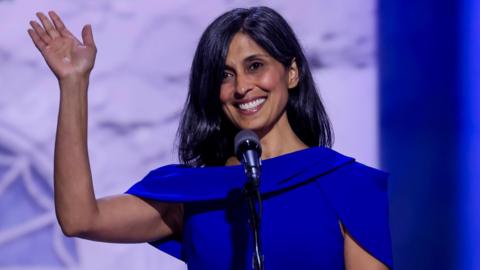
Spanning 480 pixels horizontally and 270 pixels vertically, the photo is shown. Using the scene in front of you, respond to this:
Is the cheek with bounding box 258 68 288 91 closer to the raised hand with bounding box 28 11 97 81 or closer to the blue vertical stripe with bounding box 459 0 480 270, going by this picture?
the raised hand with bounding box 28 11 97 81

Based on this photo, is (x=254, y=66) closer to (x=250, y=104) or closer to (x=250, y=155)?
(x=250, y=104)

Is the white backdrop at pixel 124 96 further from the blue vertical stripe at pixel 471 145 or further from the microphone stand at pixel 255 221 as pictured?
the microphone stand at pixel 255 221

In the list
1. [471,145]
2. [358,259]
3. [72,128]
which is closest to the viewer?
[72,128]

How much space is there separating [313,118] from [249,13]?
32cm

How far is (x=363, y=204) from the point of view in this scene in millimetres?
2252

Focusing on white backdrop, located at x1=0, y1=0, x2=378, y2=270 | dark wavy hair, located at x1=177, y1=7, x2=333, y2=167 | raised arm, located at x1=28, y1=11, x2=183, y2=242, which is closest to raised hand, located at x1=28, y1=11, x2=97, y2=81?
raised arm, located at x1=28, y1=11, x2=183, y2=242

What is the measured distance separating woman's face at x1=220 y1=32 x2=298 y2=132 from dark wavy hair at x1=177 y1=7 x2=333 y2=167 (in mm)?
20

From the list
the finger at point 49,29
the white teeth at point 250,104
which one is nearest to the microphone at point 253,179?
the white teeth at point 250,104

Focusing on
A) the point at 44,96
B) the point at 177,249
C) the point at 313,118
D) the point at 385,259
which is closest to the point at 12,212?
the point at 44,96

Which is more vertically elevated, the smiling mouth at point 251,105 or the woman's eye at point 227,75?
the woman's eye at point 227,75

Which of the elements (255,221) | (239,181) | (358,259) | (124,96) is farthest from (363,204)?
(124,96)

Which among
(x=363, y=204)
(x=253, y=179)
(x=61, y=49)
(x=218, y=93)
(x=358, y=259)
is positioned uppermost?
(x=61, y=49)

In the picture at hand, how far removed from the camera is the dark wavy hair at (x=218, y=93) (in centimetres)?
228

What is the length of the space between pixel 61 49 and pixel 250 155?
0.56 m
